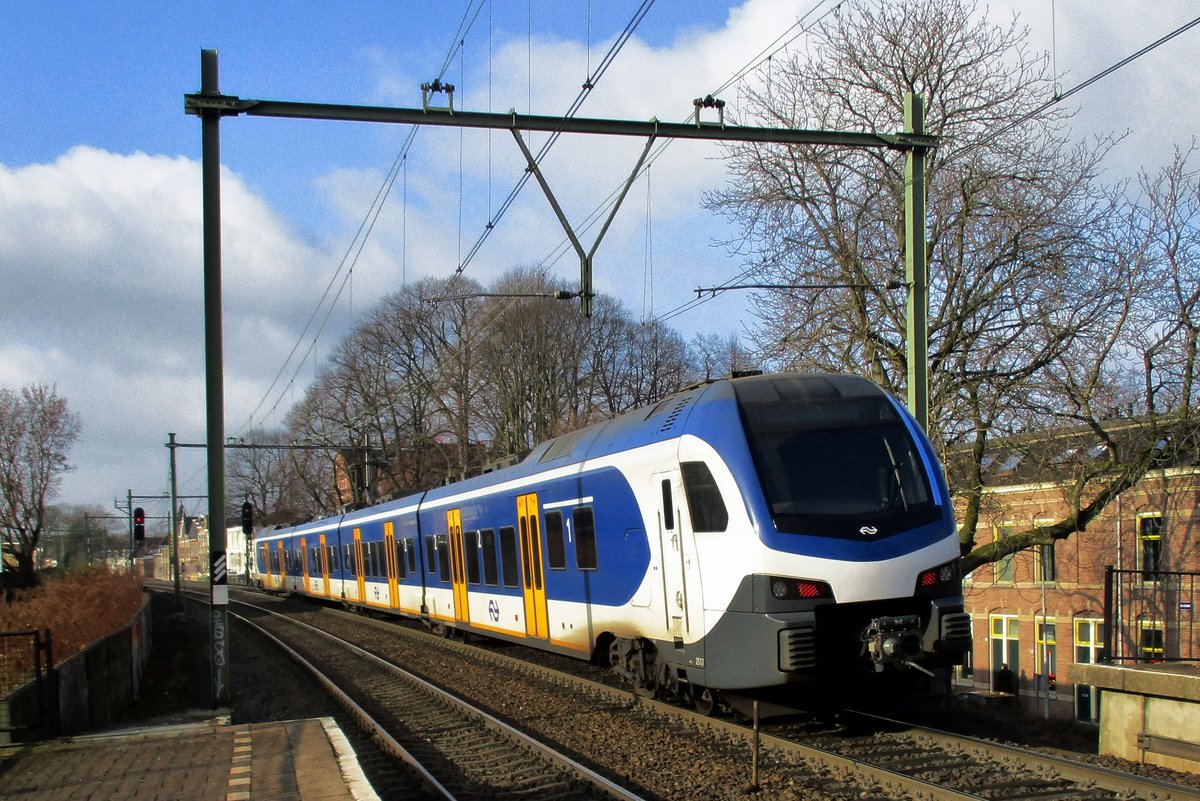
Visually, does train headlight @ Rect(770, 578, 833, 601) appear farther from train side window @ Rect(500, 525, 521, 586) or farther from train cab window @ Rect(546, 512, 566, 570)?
train side window @ Rect(500, 525, 521, 586)

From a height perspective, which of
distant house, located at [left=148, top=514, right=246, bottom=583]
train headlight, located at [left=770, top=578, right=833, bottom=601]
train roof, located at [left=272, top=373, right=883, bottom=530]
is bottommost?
distant house, located at [left=148, top=514, right=246, bottom=583]

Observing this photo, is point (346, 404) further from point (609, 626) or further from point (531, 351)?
point (609, 626)

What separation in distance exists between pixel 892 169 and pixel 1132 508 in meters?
12.9

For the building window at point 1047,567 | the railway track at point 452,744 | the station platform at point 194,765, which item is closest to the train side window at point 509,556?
the railway track at point 452,744

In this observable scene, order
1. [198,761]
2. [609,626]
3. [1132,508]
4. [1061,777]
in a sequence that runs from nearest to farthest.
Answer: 1. [1061,777]
2. [198,761]
3. [609,626]
4. [1132,508]

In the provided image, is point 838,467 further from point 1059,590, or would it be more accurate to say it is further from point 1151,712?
point 1059,590

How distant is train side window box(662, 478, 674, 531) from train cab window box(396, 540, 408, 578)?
14546 mm

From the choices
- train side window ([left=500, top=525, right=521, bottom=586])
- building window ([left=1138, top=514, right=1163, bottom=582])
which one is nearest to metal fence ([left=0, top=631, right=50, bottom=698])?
train side window ([left=500, top=525, right=521, bottom=586])

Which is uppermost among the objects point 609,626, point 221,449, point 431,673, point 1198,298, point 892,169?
point 892,169

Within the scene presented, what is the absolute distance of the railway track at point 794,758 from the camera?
7.39 metres

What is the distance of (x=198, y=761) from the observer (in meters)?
9.55

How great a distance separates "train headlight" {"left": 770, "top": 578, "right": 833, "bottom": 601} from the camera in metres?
8.97

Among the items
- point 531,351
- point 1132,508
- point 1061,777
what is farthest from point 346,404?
point 1061,777

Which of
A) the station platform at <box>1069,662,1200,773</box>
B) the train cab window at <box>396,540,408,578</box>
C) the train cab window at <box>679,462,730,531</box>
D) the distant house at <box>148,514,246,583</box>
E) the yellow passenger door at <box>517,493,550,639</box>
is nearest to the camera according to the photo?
the station platform at <box>1069,662,1200,773</box>
